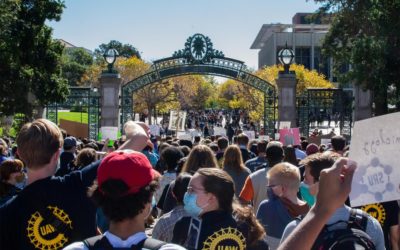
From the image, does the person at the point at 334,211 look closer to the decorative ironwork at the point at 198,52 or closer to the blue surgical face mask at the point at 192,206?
the blue surgical face mask at the point at 192,206

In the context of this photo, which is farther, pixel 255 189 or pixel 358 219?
pixel 255 189

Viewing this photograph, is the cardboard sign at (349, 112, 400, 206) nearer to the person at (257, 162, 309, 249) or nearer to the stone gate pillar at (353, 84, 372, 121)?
the person at (257, 162, 309, 249)

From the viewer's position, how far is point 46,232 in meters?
3.77

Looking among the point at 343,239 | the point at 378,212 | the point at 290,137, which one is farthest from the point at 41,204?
the point at 290,137

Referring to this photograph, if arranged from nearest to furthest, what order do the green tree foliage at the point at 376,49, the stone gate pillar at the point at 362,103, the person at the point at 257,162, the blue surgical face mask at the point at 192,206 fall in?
the blue surgical face mask at the point at 192,206, the person at the point at 257,162, the green tree foliage at the point at 376,49, the stone gate pillar at the point at 362,103

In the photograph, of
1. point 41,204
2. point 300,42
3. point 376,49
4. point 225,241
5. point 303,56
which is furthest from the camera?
point 303,56

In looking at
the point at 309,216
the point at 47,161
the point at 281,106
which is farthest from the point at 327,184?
the point at 281,106

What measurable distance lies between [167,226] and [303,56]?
92380mm

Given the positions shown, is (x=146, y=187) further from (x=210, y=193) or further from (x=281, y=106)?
(x=281, y=106)

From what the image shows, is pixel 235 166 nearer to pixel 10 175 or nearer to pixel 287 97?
pixel 10 175

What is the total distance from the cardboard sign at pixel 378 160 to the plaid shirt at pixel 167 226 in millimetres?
2378

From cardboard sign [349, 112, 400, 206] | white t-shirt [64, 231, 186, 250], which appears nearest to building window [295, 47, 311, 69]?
cardboard sign [349, 112, 400, 206]

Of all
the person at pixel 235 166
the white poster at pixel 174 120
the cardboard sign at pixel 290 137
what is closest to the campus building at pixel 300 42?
the white poster at pixel 174 120

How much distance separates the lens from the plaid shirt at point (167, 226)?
509 centimetres
